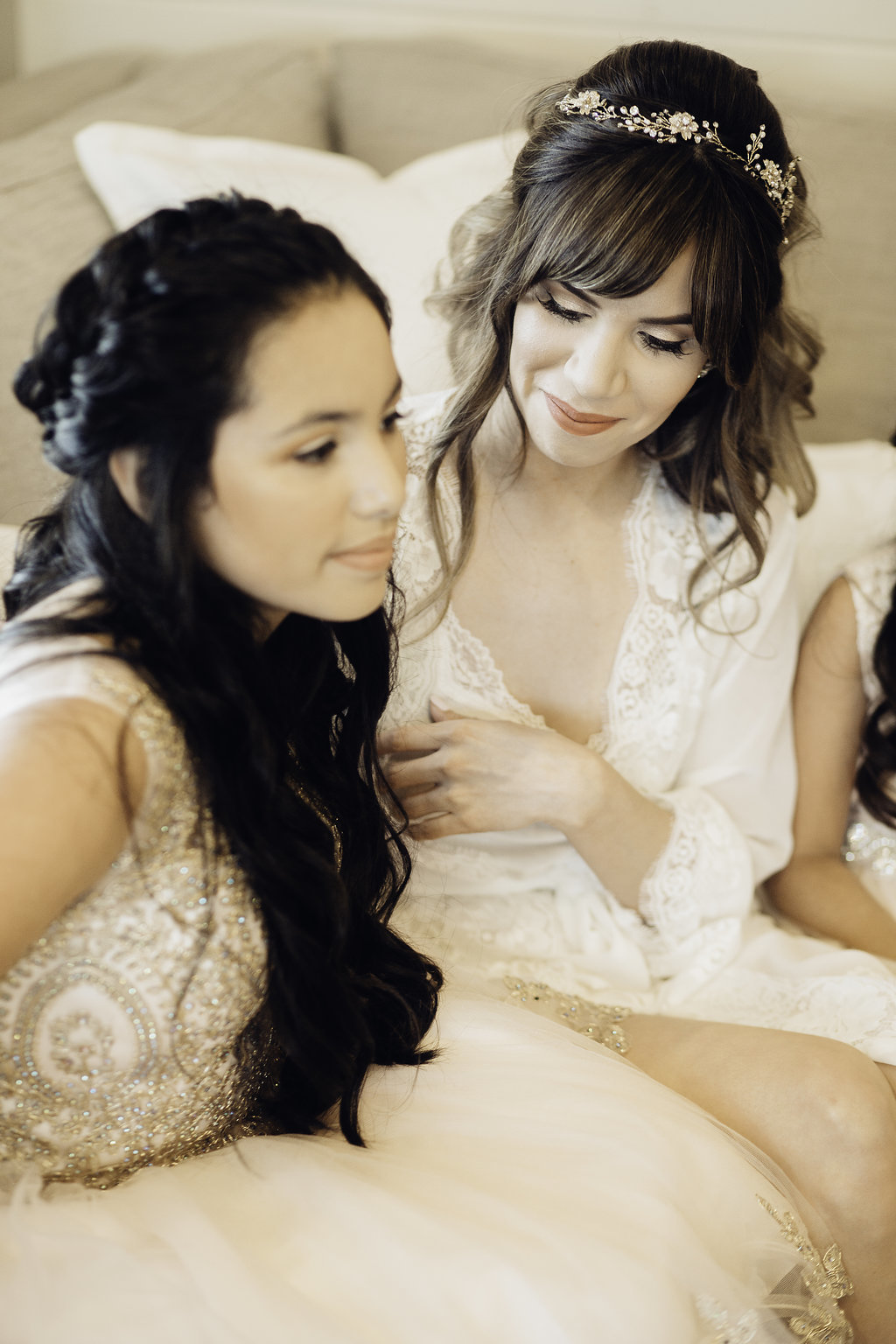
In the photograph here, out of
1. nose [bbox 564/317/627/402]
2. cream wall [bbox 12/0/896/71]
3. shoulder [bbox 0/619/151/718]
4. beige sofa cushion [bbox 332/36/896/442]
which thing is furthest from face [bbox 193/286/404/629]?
cream wall [bbox 12/0/896/71]

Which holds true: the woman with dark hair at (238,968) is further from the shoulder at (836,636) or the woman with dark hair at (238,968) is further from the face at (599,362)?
the shoulder at (836,636)

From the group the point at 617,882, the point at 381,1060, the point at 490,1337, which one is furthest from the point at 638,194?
the point at 490,1337

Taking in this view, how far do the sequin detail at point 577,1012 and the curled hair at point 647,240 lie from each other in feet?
1.55

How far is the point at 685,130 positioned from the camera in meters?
1.16

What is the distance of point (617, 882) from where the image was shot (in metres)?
1.38

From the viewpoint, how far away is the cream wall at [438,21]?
6.32 ft

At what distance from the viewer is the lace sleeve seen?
55.9 inches

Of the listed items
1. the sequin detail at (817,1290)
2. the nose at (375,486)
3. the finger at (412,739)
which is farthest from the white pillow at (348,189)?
the sequin detail at (817,1290)

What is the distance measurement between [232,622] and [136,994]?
0.30m

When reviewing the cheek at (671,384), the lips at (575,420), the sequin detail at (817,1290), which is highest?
the cheek at (671,384)

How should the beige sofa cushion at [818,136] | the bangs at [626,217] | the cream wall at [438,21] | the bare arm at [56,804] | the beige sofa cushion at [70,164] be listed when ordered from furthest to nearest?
the cream wall at [438,21] < the beige sofa cushion at [818,136] < the beige sofa cushion at [70,164] < the bangs at [626,217] < the bare arm at [56,804]

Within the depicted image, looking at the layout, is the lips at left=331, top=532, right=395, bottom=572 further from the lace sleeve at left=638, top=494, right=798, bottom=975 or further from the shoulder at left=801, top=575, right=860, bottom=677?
the shoulder at left=801, top=575, right=860, bottom=677

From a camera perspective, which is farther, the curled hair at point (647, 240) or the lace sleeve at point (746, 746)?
the lace sleeve at point (746, 746)

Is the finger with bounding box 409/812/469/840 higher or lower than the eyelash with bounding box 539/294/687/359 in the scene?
lower
